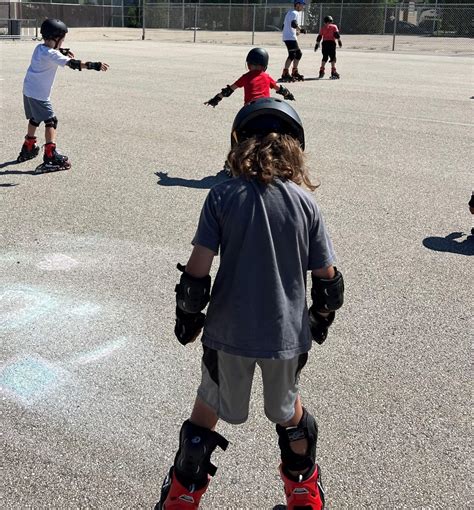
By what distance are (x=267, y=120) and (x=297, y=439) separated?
123 centimetres

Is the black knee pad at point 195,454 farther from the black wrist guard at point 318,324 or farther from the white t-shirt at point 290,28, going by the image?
the white t-shirt at point 290,28

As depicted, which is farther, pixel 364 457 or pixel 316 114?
pixel 316 114

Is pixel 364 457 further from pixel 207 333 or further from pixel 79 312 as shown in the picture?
pixel 79 312

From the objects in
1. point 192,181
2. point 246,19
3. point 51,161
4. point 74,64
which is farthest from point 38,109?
point 246,19

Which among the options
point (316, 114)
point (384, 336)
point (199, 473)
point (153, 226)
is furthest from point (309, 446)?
point (316, 114)

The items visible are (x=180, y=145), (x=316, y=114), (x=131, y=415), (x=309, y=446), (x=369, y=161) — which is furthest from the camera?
(x=316, y=114)

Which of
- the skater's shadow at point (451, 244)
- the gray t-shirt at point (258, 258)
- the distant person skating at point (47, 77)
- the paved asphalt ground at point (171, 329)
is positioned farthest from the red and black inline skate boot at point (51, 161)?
the gray t-shirt at point (258, 258)

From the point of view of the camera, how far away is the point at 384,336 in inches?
170

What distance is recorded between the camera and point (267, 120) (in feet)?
8.12

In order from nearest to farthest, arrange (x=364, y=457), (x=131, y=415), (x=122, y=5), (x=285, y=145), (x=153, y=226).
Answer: (x=285, y=145)
(x=364, y=457)
(x=131, y=415)
(x=153, y=226)
(x=122, y=5)

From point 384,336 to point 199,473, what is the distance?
2.07 meters

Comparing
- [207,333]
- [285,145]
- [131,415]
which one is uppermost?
[285,145]

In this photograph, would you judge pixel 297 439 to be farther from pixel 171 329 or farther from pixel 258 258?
pixel 171 329

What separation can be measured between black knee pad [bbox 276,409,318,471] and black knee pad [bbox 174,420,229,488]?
0.81 ft
